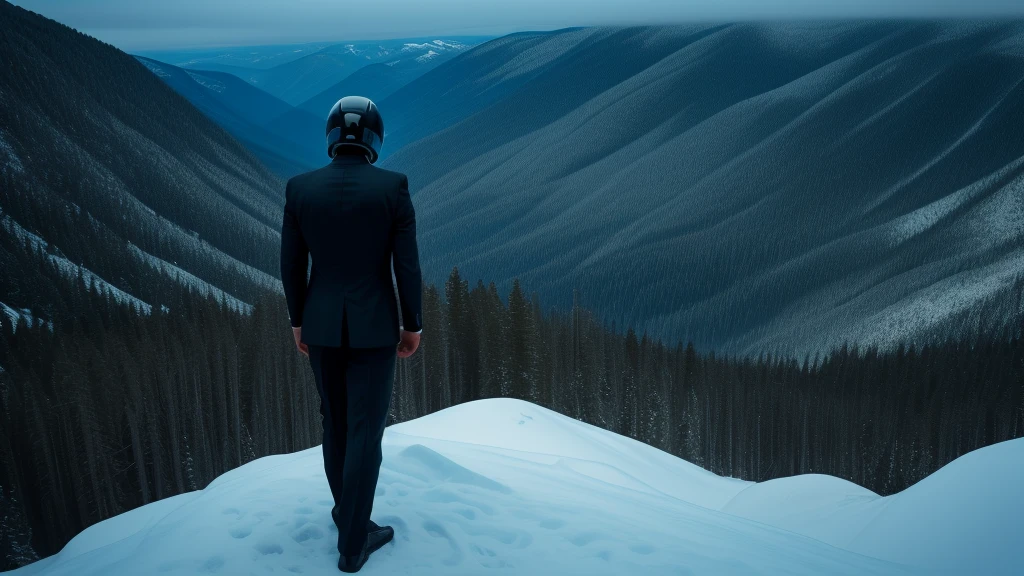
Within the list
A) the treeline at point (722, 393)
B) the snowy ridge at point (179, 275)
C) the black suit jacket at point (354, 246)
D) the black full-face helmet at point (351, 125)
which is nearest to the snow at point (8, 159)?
the snowy ridge at point (179, 275)

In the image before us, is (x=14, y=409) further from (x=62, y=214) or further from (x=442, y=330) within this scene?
(x=62, y=214)

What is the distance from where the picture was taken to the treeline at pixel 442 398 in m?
36.0

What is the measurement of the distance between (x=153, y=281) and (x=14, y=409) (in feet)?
231

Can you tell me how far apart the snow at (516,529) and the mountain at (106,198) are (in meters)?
60.2

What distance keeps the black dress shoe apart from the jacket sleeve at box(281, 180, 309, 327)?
2114 mm

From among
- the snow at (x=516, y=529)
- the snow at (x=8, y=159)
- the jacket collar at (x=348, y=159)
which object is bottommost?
the snow at (x=516, y=529)

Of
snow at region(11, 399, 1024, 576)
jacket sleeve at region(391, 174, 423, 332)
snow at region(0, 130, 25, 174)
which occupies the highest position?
snow at region(0, 130, 25, 174)

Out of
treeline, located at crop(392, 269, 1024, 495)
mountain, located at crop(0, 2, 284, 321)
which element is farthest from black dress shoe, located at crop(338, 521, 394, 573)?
mountain, located at crop(0, 2, 284, 321)

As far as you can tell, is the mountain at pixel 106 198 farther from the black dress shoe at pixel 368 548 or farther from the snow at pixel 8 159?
the black dress shoe at pixel 368 548

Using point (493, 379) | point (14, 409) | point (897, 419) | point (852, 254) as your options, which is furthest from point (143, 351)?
point (852, 254)

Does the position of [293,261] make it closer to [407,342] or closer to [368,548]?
[407,342]

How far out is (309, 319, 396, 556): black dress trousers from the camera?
6348 mm

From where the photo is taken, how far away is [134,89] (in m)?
200

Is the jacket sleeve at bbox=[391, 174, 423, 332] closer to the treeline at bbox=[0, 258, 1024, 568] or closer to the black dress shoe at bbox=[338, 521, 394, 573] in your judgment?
the black dress shoe at bbox=[338, 521, 394, 573]
